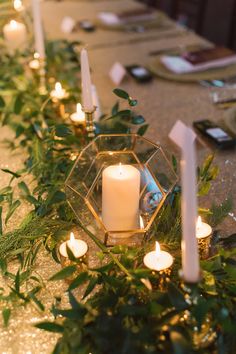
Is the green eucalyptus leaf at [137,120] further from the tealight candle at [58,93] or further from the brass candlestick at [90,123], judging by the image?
the tealight candle at [58,93]

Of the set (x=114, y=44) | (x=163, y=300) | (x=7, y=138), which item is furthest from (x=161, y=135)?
(x=114, y=44)

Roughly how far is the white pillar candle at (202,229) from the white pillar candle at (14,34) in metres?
1.19

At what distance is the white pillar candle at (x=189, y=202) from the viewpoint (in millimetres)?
496

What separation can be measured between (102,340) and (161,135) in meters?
0.79

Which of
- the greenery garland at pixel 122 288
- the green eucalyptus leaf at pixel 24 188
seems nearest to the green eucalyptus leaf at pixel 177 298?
the greenery garland at pixel 122 288

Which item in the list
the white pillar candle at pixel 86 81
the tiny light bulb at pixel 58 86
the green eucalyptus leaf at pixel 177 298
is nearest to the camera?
the green eucalyptus leaf at pixel 177 298

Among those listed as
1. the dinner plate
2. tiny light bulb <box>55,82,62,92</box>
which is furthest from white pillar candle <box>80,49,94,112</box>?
the dinner plate

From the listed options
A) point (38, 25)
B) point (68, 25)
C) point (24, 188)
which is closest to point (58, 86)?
point (38, 25)

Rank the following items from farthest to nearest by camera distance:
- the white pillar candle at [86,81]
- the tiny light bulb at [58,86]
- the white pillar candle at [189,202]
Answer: the tiny light bulb at [58,86], the white pillar candle at [86,81], the white pillar candle at [189,202]

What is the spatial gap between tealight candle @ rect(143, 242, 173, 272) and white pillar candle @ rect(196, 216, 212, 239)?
0.09m

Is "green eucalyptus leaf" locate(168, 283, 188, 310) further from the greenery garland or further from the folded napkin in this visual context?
the folded napkin

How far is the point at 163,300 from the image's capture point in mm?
621

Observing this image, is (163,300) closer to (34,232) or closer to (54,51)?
(34,232)

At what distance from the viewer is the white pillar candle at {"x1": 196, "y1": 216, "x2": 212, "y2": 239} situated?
29.8 inches
